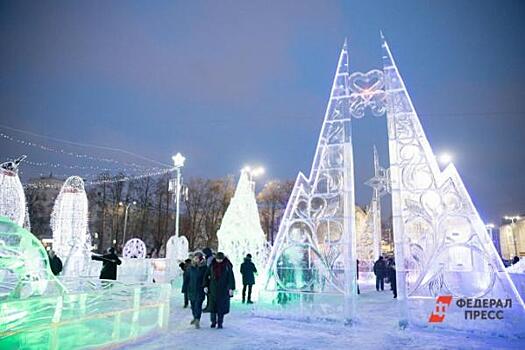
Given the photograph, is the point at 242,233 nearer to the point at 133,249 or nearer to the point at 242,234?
the point at 242,234

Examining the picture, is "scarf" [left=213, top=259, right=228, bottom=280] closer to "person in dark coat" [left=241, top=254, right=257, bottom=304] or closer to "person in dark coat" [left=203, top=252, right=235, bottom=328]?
"person in dark coat" [left=203, top=252, right=235, bottom=328]

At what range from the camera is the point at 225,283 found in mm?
7922

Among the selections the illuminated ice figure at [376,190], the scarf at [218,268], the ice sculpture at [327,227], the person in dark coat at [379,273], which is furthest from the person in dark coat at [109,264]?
the illuminated ice figure at [376,190]

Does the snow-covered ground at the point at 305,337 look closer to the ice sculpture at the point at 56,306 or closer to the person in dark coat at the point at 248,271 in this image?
the ice sculpture at the point at 56,306

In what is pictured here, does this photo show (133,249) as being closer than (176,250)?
No

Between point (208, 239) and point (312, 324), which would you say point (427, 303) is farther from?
point (208, 239)

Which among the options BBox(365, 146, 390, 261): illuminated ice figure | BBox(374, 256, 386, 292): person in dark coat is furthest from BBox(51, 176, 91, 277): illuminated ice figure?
BBox(365, 146, 390, 261): illuminated ice figure

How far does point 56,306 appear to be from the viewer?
→ 16.6ft

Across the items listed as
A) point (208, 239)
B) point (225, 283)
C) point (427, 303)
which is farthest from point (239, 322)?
point (208, 239)

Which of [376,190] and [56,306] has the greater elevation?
[376,190]

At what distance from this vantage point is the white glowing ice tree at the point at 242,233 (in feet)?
52.1

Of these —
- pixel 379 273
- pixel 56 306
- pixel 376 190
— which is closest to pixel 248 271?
pixel 56 306

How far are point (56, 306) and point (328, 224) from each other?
5396 mm

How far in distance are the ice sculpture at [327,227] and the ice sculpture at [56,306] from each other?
2.96 meters
